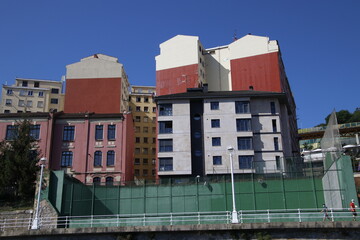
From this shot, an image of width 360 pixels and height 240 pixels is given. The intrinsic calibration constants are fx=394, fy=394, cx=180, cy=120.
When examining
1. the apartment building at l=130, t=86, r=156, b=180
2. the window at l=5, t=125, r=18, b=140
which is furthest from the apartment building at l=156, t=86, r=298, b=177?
the apartment building at l=130, t=86, r=156, b=180

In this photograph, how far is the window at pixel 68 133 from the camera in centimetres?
5166

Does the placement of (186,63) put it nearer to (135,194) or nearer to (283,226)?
(135,194)

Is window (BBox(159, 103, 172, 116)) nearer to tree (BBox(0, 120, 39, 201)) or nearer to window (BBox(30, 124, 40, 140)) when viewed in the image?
window (BBox(30, 124, 40, 140))

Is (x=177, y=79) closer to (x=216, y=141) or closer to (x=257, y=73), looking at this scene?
(x=257, y=73)

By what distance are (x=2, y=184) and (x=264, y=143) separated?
3437 cm

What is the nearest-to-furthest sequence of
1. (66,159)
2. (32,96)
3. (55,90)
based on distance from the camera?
(66,159) → (32,96) → (55,90)

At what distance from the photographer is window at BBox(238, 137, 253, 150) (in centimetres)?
5429

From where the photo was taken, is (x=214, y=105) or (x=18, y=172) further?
(x=214, y=105)

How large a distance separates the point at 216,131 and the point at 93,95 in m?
20.6

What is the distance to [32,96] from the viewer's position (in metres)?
86.5

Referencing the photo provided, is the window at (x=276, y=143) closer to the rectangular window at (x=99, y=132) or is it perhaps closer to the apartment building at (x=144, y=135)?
the rectangular window at (x=99, y=132)

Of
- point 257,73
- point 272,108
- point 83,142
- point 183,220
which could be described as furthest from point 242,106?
point 183,220

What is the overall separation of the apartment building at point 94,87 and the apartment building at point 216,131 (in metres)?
9.10

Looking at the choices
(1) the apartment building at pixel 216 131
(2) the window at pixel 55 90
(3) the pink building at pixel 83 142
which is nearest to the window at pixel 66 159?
(3) the pink building at pixel 83 142
